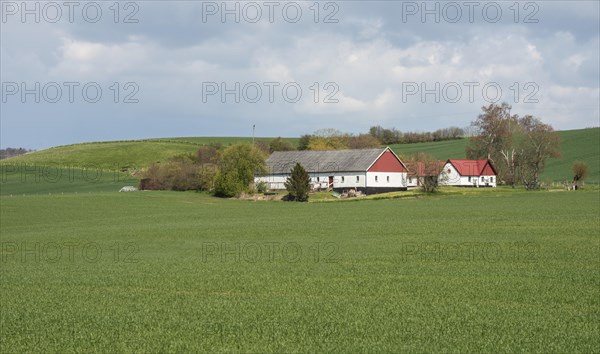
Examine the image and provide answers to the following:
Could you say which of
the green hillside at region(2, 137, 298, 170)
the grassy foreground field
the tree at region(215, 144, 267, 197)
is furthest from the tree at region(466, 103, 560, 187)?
the green hillside at region(2, 137, 298, 170)

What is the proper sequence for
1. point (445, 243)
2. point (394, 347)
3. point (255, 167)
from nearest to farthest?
point (394, 347) → point (445, 243) → point (255, 167)

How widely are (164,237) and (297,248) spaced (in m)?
11.5

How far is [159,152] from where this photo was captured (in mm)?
142000

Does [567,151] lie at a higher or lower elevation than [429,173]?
higher

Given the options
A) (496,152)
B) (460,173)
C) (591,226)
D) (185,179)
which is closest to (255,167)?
(185,179)

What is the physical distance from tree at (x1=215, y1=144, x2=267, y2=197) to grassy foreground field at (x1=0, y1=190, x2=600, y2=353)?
116 ft

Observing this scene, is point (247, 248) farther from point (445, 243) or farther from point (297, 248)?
point (445, 243)

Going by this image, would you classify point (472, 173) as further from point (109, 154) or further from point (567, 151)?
point (109, 154)

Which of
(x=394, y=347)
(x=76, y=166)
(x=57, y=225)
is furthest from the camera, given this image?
(x=76, y=166)

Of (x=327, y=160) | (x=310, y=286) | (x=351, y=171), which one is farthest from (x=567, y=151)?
(x=310, y=286)

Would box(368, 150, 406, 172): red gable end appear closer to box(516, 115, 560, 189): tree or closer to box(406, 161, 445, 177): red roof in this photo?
box(406, 161, 445, 177): red roof

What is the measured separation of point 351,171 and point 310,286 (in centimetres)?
7095

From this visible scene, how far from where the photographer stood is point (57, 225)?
52500 mm

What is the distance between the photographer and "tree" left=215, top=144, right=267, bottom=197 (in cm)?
8444
